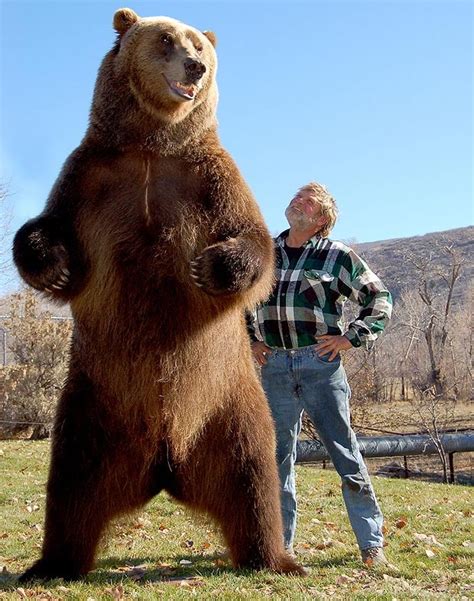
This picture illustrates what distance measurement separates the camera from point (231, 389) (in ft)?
14.2

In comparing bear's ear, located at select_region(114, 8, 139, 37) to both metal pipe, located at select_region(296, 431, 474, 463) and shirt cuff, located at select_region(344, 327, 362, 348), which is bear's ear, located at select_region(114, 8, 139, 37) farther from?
metal pipe, located at select_region(296, 431, 474, 463)

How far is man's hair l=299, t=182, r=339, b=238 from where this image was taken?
5.08m

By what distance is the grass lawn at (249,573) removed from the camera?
13.4 ft

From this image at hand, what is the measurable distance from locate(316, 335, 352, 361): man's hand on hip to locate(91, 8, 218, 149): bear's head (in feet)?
5.17

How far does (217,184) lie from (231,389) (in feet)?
3.88

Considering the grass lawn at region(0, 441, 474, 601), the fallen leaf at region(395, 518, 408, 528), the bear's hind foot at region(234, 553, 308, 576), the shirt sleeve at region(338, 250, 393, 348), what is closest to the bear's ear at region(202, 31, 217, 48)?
the shirt sleeve at region(338, 250, 393, 348)

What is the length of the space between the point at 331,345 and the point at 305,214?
3.03ft

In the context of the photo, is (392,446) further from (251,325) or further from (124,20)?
(124,20)

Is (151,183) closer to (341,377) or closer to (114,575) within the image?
(341,377)

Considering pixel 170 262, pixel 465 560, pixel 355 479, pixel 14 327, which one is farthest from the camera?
pixel 14 327

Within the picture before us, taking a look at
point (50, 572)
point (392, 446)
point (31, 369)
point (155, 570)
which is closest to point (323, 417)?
point (155, 570)

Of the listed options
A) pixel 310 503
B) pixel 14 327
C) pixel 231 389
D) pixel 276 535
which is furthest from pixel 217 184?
pixel 14 327

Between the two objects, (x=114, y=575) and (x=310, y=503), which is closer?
(x=114, y=575)

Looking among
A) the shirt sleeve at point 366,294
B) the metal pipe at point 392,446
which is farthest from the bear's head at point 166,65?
the metal pipe at point 392,446
